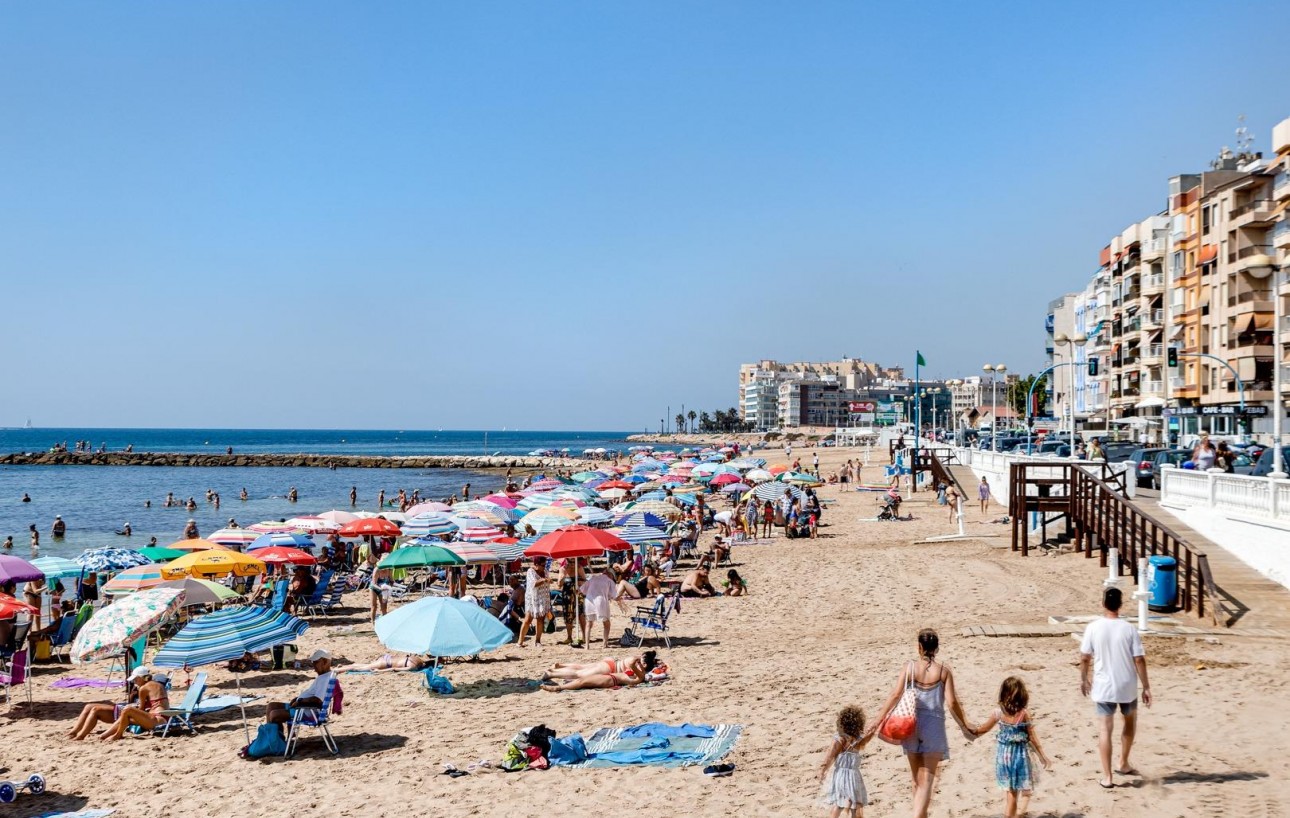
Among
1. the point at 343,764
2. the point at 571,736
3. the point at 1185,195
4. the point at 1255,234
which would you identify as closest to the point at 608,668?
the point at 571,736

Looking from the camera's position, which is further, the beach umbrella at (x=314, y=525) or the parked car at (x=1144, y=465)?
the parked car at (x=1144, y=465)

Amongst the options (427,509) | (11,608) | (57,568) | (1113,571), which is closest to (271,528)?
(427,509)

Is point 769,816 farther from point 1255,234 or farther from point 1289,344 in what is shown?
point 1255,234

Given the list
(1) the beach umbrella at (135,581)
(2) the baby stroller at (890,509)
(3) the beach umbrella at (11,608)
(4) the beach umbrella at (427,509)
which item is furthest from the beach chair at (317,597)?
(2) the baby stroller at (890,509)

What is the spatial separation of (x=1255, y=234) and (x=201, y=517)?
151ft

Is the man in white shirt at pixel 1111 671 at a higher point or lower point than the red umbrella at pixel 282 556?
higher

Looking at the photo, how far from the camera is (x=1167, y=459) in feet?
85.4

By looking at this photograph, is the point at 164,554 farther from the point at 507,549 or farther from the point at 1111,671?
the point at 1111,671

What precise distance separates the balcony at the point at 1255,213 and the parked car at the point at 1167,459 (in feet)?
61.3

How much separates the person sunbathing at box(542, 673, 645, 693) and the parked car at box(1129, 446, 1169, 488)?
17.3 m

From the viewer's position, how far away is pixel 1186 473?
17.8 metres

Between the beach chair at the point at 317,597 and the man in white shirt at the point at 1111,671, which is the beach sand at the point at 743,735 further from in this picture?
the beach chair at the point at 317,597

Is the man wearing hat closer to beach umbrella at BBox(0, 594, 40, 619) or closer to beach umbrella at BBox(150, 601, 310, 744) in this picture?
beach umbrella at BBox(150, 601, 310, 744)

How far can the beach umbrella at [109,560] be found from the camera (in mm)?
17812
